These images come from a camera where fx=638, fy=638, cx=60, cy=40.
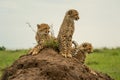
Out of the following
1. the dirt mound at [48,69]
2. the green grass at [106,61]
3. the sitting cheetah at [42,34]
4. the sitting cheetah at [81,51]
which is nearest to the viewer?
the dirt mound at [48,69]

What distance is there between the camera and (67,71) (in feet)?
37.8

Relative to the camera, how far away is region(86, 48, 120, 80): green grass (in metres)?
22.8

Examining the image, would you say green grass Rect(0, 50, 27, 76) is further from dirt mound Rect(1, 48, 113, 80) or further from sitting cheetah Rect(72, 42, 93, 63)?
dirt mound Rect(1, 48, 113, 80)

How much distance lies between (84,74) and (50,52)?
0.88 m

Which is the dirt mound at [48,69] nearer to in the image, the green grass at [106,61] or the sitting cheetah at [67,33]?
the sitting cheetah at [67,33]

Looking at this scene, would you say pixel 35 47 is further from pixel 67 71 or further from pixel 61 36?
pixel 67 71

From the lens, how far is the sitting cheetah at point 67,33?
12.6 m

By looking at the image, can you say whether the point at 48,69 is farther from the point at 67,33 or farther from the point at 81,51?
the point at 81,51

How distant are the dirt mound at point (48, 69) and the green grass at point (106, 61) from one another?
8.69m

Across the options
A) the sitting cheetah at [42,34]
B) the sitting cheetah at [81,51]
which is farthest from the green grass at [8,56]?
the sitting cheetah at [42,34]

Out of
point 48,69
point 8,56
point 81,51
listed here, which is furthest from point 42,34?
point 8,56

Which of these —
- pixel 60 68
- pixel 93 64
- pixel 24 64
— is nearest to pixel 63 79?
pixel 60 68

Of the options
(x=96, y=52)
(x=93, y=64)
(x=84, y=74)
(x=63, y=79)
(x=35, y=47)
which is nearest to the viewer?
(x=63, y=79)

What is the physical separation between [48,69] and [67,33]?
1.54 m
